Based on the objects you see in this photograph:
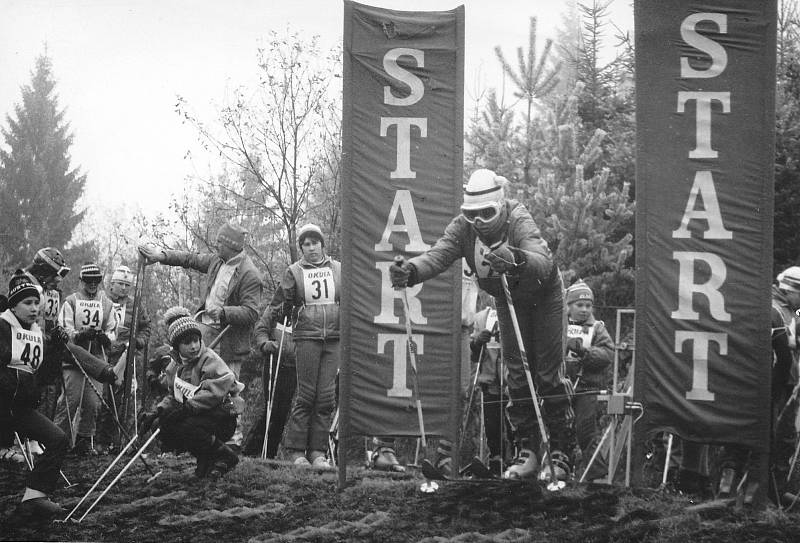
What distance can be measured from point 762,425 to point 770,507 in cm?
45

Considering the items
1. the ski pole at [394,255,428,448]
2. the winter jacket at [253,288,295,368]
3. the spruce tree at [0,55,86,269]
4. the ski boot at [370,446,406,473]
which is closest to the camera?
the ski pole at [394,255,428,448]

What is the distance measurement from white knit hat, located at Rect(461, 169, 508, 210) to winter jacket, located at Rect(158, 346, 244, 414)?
2.02 metres

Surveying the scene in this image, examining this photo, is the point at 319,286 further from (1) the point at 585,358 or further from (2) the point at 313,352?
(1) the point at 585,358

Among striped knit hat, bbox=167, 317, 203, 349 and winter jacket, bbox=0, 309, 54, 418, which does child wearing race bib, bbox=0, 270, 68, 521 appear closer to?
winter jacket, bbox=0, 309, 54, 418

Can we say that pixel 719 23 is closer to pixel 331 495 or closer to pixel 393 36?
pixel 393 36

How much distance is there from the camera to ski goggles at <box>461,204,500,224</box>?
6.15m

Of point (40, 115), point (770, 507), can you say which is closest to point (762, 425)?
point (770, 507)

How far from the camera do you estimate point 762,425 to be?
5.94m

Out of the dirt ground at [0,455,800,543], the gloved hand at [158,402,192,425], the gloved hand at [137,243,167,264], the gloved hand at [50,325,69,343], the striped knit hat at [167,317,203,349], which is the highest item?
the gloved hand at [137,243,167,264]

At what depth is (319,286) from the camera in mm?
7949

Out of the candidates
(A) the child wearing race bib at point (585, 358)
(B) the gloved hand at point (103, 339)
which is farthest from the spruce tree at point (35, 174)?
(A) the child wearing race bib at point (585, 358)

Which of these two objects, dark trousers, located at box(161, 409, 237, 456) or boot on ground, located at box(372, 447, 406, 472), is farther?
boot on ground, located at box(372, 447, 406, 472)

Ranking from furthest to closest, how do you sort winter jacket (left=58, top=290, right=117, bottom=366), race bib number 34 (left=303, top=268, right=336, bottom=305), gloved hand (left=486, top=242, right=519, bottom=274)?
winter jacket (left=58, top=290, right=117, bottom=366) → race bib number 34 (left=303, top=268, right=336, bottom=305) → gloved hand (left=486, top=242, right=519, bottom=274)

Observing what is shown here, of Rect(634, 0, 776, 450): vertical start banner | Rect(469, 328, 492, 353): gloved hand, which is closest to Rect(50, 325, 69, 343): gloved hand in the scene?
Rect(469, 328, 492, 353): gloved hand
